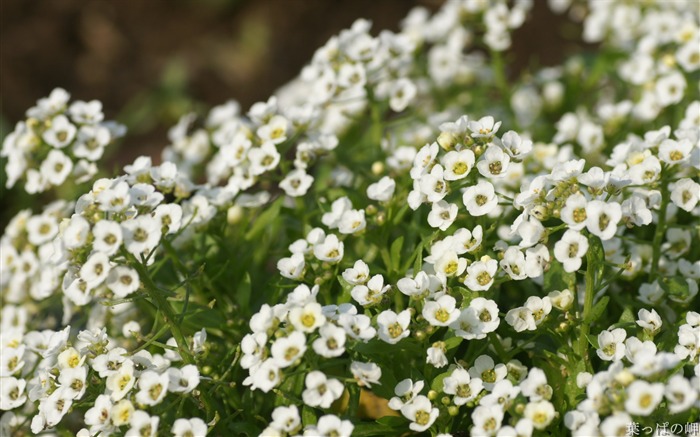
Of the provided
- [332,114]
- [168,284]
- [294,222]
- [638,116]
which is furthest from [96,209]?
[638,116]

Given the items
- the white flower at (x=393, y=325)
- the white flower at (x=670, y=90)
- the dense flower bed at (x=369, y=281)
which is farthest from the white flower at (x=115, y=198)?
the white flower at (x=670, y=90)

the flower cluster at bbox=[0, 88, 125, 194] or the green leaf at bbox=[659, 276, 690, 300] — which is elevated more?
the flower cluster at bbox=[0, 88, 125, 194]

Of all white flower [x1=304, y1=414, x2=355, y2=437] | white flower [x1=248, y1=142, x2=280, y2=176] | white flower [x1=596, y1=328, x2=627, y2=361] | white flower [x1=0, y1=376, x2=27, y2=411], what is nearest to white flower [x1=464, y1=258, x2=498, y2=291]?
white flower [x1=596, y1=328, x2=627, y2=361]

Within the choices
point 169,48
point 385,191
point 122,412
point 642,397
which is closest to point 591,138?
point 385,191

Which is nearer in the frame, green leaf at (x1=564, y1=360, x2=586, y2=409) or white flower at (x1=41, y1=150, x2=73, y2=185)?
green leaf at (x1=564, y1=360, x2=586, y2=409)

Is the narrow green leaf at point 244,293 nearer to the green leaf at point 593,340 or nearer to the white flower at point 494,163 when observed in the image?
A: the white flower at point 494,163

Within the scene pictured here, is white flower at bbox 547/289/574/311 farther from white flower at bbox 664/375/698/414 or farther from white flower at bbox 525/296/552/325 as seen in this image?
white flower at bbox 664/375/698/414

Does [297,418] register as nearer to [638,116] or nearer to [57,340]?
[57,340]
